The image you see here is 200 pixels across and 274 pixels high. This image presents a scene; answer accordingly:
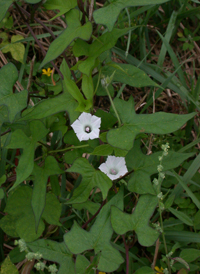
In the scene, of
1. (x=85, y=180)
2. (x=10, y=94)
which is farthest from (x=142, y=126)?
(x=10, y=94)

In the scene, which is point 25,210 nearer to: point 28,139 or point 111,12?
point 28,139

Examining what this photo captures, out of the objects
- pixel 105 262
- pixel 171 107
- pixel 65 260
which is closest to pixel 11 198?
pixel 65 260

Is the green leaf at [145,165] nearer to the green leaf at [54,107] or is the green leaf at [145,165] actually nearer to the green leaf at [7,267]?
the green leaf at [54,107]

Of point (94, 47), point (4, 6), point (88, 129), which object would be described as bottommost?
point (88, 129)

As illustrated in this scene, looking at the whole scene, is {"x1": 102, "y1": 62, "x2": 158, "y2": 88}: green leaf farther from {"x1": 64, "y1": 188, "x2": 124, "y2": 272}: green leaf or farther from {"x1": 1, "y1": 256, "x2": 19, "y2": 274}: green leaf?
{"x1": 1, "y1": 256, "x2": 19, "y2": 274}: green leaf

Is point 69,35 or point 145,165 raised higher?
point 69,35

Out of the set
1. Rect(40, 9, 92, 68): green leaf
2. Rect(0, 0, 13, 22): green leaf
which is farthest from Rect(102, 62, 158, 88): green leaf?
Rect(0, 0, 13, 22): green leaf

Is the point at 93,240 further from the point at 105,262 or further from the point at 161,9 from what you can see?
the point at 161,9
